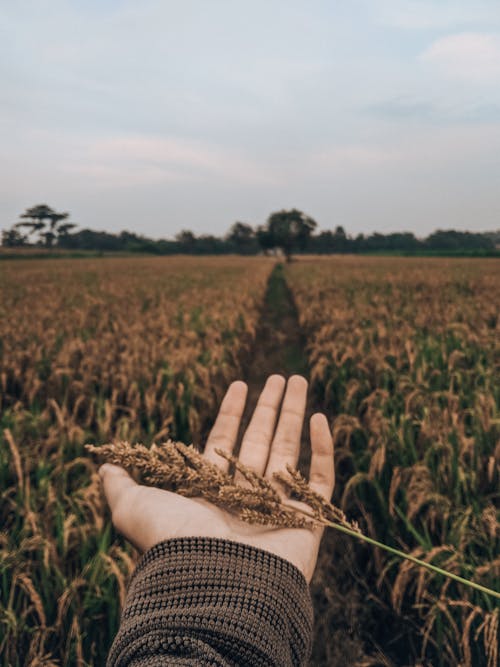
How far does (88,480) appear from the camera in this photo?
268 cm

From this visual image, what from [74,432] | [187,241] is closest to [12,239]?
[187,241]

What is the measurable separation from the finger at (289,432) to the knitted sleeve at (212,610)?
2.02ft

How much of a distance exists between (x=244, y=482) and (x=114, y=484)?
0.56 meters

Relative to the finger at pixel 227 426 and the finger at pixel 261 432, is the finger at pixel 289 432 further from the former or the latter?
the finger at pixel 227 426

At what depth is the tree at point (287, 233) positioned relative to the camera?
71.7m

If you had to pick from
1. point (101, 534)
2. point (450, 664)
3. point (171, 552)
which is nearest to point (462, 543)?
point (450, 664)

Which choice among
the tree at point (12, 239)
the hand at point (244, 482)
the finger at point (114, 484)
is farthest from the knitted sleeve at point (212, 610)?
the tree at point (12, 239)

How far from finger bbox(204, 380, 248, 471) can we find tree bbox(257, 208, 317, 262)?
69.6m

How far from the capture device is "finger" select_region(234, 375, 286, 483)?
1.94 m

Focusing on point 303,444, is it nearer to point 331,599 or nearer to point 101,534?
point 331,599

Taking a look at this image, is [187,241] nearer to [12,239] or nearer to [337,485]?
[12,239]

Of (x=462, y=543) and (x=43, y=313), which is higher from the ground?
(x=43, y=313)

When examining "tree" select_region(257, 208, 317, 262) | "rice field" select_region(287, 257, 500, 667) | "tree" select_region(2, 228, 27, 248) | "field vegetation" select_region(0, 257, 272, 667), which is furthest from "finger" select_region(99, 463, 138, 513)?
"tree" select_region(2, 228, 27, 248)

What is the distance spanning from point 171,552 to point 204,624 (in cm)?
26
